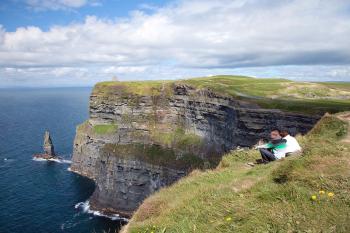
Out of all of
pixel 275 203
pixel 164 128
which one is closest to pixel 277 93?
pixel 164 128

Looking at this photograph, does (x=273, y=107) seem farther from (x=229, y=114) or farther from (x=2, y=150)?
(x=2, y=150)

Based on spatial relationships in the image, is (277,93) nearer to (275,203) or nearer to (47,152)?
(275,203)

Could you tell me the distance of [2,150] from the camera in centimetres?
13875

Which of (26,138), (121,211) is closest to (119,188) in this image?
(121,211)

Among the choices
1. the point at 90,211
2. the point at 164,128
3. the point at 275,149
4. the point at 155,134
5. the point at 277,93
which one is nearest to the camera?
the point at 275,149

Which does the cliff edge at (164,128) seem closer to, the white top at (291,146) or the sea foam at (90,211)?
the sea foam at (90,211)

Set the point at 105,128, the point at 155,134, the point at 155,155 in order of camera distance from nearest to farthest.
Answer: the point at 155,155 < the point at 155,134 < the point at 105,128

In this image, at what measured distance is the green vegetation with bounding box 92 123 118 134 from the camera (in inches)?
3969

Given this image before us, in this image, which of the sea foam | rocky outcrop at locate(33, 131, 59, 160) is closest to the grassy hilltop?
rocky outcrop at locate(33, 131, 59, 160)

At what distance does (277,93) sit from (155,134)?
112 ft

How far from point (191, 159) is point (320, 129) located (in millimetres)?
62092

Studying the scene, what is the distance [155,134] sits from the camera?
9350 centimetres

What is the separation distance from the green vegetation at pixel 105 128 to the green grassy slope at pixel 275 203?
8581 centimetres

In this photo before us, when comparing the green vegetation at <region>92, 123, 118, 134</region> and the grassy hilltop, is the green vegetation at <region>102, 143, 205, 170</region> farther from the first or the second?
the grassy hilltop
